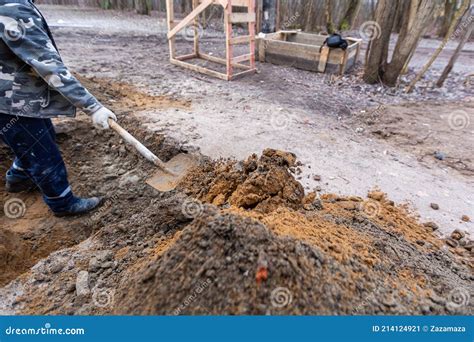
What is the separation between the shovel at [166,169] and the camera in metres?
2.86

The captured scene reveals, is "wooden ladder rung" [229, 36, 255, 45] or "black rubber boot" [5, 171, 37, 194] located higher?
"wooden ladder rung" [229, 36, 255, 45]

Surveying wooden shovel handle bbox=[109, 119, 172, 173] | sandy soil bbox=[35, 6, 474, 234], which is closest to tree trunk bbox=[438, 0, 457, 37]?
sandy soil bbox=[35, 6, 474, 234]

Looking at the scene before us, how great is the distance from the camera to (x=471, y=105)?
17.2 feet

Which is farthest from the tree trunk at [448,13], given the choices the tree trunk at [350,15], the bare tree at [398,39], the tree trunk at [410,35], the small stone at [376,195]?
the small stone at [376,195]

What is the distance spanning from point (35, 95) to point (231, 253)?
192cm

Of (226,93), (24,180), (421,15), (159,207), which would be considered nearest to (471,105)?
(421,15)

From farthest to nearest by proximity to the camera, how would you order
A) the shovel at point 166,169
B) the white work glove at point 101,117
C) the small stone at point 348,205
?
the shovel at point 166,169, the small stone at point 348,205, the white work glove at point 101,117

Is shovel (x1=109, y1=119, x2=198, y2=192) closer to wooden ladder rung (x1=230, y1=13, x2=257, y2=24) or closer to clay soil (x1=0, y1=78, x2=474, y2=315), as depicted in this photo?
clay soil (x1=0, y1=78, x2=474, y2=315)

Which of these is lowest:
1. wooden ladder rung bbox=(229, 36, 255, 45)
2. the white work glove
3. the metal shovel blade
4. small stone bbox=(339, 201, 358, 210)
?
small stone bbox=(339, 201, 358, 210)

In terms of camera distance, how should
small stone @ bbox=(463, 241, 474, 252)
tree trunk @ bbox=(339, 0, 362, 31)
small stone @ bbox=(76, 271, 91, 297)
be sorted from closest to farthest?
small stone @ bbox=(76, 271, 91, 297) → small stone @ bbox=(463, 241, 474, 252) → tree trunk @ bbox=(339, 0, 362, 31)

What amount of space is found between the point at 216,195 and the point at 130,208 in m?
0.84

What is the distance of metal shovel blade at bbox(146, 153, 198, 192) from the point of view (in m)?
2.96

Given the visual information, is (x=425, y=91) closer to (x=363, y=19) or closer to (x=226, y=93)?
(x=226, y=93)

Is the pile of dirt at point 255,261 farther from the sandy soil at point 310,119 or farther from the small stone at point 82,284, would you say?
the sandy soil at point 310,119
